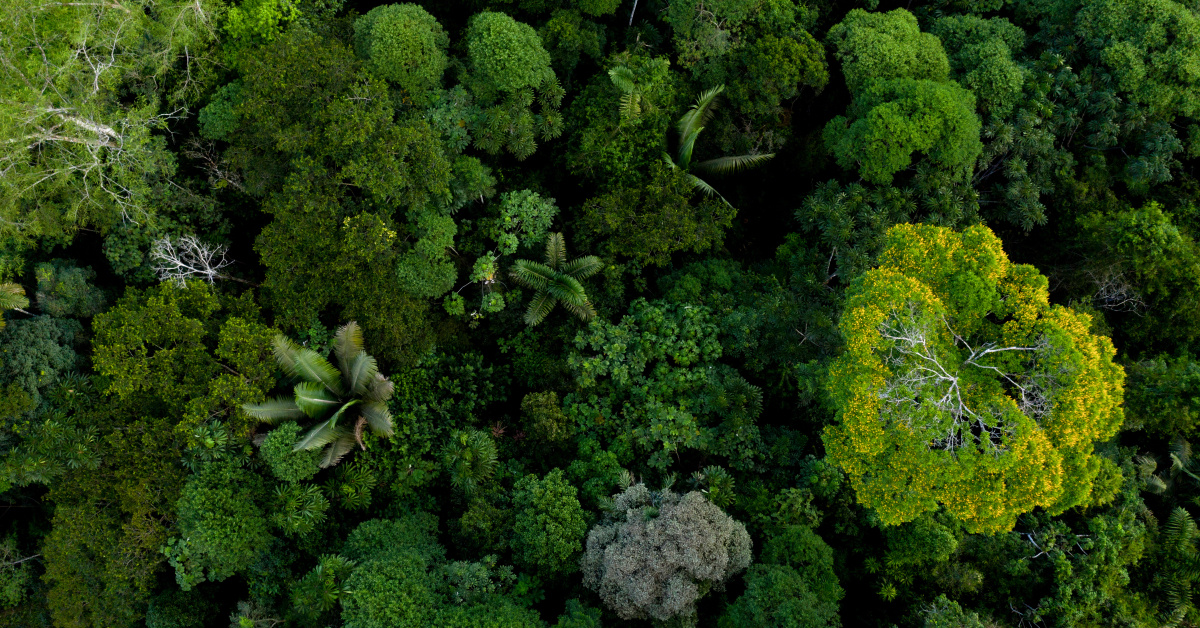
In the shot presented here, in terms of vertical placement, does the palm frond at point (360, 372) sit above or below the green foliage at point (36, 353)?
above

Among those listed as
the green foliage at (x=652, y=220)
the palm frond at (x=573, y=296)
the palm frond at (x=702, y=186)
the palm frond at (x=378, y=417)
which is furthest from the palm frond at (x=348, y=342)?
the palm frond at (x=702, y=186)

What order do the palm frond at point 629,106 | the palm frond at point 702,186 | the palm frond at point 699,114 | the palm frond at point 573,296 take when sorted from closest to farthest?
the palm frond at point 573,296
the palm frond at point 629,106
the palm frond at point 699,114
the palm frond at point 702,186

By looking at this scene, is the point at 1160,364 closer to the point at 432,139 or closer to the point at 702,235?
the point at 702,235

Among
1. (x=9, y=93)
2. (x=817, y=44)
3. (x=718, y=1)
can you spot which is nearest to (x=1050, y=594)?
Result: (x=817, y=44)

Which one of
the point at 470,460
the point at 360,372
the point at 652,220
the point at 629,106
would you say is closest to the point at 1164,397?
the point at 652,220

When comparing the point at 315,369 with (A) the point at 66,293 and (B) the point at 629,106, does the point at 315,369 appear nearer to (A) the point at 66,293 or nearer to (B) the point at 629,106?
(A) the point at 66,293

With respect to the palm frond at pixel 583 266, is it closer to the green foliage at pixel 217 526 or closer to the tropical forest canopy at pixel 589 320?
the tropical forest canopy at pixel 589 320
